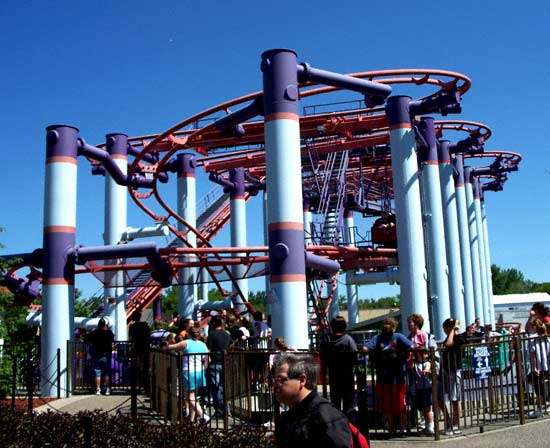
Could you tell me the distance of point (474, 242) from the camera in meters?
Result: 33.9

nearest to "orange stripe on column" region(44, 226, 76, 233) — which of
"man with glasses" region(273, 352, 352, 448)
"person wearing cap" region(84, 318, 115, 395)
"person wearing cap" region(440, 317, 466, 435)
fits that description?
"person wearing cap" region(84, 318, 115, 395)

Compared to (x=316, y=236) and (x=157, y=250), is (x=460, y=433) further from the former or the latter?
(x=316, y=236)

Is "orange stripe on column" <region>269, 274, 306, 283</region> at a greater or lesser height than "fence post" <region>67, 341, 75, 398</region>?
greater

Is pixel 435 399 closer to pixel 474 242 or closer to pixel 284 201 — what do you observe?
pixel 284 201

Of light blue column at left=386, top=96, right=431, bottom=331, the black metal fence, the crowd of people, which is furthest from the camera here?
light blue column at left=386, top=96, right=431, bottom=331

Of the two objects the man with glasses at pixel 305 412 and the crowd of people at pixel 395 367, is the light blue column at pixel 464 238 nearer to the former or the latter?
the crowd of people at pixel 395 367

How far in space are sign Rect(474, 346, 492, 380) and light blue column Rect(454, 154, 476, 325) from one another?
1860 centimetres

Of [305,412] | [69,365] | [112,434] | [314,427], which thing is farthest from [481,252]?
[314,427]

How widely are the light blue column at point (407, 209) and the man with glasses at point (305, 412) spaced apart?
1528cm

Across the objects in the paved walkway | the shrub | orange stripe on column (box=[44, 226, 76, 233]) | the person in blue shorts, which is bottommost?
the paved walkway

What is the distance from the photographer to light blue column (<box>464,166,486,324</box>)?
1266 inches

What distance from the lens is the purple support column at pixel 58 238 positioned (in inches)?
699

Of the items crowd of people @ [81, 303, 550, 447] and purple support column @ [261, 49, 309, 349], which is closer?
crowd of people @ [81, 303, 550, 447]

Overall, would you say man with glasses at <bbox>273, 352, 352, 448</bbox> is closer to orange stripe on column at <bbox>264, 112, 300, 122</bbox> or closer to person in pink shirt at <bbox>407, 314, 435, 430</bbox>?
person in pink shirt at <bbox>407, 314, 435, 430</bbox>
